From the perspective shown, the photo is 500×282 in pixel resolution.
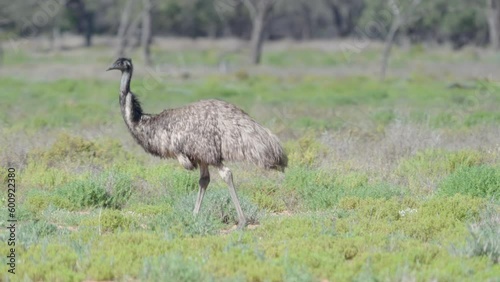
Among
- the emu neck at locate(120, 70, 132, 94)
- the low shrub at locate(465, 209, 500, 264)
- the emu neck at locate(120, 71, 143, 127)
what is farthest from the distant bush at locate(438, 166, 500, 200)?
the emu neck at locate(120, 70, 132, 94)

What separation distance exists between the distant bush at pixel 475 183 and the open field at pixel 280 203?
0.7 inches

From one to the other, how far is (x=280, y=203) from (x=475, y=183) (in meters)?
2.22

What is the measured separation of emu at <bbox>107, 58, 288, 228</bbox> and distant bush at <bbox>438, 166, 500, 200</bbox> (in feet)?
7.63

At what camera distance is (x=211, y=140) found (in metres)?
9.98

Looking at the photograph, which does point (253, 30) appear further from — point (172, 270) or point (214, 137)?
point (172, 270)

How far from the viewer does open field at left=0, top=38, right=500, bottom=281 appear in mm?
7906

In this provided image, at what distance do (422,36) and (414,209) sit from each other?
6832cm

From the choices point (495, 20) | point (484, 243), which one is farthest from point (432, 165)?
point (495, 20)

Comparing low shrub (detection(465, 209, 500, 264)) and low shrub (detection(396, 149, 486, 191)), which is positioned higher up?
low shrub (detection(465, 209, 500, 264))

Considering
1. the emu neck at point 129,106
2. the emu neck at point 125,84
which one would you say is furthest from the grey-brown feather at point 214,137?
the emu neck at point 125,84

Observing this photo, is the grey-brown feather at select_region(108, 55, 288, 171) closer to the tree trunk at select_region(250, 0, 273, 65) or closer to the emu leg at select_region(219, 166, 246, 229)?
the emu leg at select_region(219, 166, 246, 229)

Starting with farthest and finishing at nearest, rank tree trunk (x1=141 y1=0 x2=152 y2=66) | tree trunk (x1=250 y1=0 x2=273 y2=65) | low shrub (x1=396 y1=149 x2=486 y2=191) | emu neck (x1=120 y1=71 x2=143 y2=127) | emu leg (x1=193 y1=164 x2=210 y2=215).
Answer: tree trunk (x1=250 y1=0 x2=273 y2=65)
tree trunk (x1=141 y1=0 x2=152 y2=66)
low shrub (x1=396 y1=149 x2=486 y2=191)
emu neck (x1=120 y1=71 x2=143 y2=127)
emu leg (x1=193 y1=164 x2=210 y2=215)

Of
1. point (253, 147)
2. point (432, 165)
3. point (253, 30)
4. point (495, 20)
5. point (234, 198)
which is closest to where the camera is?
point (253, 147)

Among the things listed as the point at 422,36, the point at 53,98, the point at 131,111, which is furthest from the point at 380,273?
the point at 422,36
